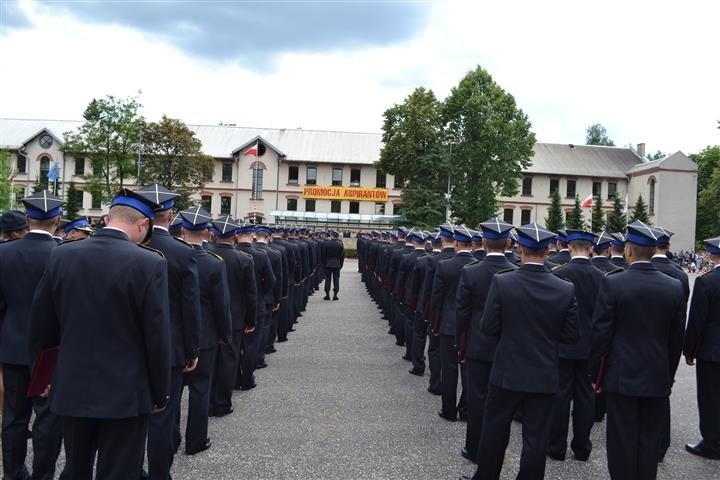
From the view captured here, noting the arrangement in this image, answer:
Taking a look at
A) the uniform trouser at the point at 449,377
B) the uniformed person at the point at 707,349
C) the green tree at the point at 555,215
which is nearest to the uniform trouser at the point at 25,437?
the uniform trouser at the point at 449,377

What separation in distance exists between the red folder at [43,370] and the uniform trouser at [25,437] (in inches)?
52.0

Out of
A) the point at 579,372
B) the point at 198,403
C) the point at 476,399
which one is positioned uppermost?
the point at 579,372

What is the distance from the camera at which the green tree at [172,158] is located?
42.8 metres

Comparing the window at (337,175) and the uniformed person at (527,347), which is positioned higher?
the window at (337,175)

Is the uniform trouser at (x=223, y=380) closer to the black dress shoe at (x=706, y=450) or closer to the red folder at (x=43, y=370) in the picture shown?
the red folder at (x=43, y=370)

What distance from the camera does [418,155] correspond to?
48.7m

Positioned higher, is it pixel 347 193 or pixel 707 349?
pixel 347 193

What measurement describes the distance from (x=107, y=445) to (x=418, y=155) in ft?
152

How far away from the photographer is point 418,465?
5699 mm

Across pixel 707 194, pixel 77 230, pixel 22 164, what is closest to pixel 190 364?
pixel 77 230

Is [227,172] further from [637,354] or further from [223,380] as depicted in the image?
[637,354]

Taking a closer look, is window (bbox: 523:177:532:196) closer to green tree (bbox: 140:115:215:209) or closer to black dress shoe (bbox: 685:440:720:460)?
green tree (bbox: 140:115:215:209)

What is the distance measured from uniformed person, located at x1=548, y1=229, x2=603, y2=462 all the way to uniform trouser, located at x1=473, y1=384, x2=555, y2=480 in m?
1.39

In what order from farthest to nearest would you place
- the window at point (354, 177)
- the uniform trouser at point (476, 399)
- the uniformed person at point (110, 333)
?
1. the window at point (354, 177)
2. the uniform trouser at point (476, 399)
3. the uniformed person at point (110, 333)
